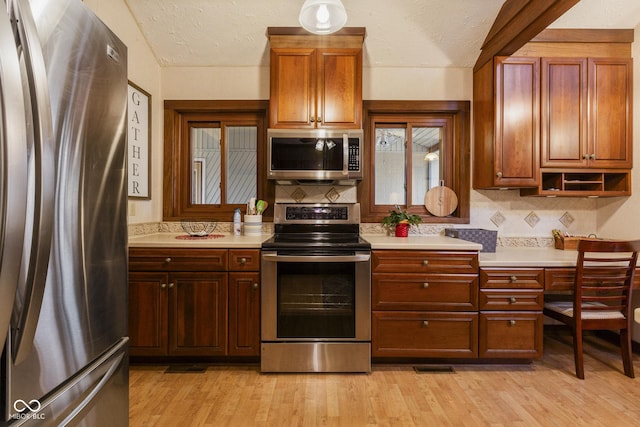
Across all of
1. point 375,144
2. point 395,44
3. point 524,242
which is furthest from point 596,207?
point 395,44

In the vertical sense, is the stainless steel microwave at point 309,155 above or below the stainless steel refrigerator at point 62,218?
above

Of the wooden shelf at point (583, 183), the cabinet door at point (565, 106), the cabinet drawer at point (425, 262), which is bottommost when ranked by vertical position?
the cabinet drawer at point (425, 262)

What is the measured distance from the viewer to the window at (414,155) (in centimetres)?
286

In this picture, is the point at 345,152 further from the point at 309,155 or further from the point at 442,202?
the point at 442,202

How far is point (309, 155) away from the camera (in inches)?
95.4

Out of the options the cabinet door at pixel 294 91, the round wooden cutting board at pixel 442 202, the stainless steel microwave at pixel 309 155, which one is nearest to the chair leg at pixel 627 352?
the round wooden cutting board at pixel 442 202

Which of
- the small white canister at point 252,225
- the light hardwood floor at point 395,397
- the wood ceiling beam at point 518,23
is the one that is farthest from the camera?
the small white canister at point 252,225

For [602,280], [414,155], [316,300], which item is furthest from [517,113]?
[316,300]

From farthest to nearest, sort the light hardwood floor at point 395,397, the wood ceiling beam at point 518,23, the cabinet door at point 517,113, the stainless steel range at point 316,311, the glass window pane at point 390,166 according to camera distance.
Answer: the glass window pane at point 390,166
the cabinet door at point 517,113
the stainless steel range at point 316,311
the wood ceiling beam at point 518,23
the light hardwood floor at point 395,397

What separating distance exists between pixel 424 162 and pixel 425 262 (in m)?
1.14

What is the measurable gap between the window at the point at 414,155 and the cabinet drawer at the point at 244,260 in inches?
43.4

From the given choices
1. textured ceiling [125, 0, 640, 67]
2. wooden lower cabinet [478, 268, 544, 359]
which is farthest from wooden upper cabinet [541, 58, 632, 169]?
wooden lower cabinet [478, 268, 544, 359]

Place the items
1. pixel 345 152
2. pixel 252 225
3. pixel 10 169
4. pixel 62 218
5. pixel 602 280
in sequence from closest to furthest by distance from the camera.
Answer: pixel 10 169
pixel 62 218
pixel 602 280
pixel 345 152
pixel 252 225

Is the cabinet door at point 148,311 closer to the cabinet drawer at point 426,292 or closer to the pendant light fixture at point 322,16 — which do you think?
the cabinet drawer at point 426,292
